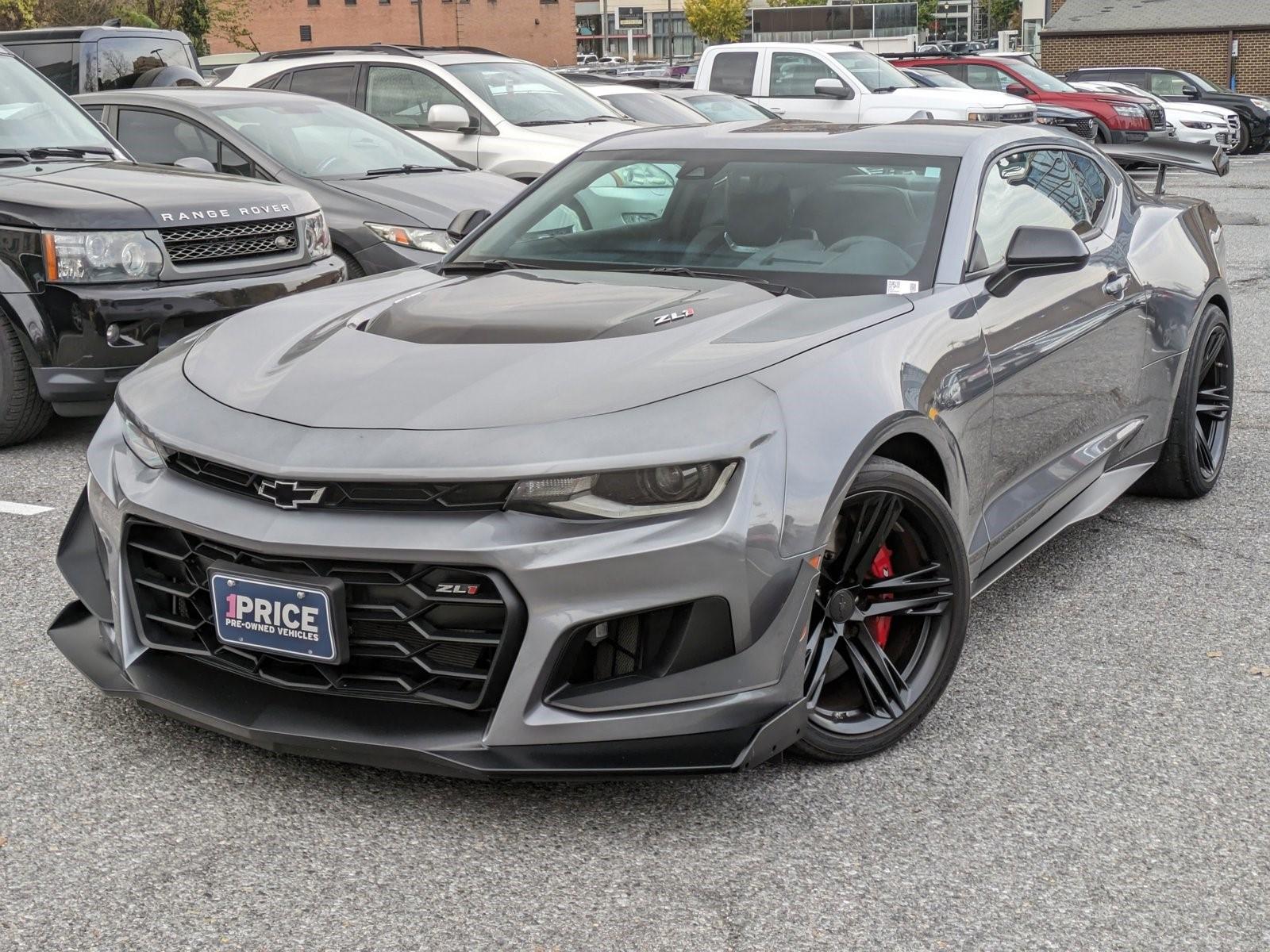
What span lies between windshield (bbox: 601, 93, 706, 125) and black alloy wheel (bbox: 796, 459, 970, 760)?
38.7 ft

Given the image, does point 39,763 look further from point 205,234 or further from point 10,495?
point 205,234

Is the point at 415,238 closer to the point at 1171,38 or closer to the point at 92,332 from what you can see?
the point at 92,332

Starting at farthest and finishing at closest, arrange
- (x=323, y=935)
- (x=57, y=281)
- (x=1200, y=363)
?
(x=57, y=281) → (x=1200, y=363) → (x=323, y=935)

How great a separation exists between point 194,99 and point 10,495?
4050mm

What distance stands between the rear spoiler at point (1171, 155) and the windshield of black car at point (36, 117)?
481 cm

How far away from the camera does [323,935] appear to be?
2580 millimetres

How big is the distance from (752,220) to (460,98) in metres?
7.79

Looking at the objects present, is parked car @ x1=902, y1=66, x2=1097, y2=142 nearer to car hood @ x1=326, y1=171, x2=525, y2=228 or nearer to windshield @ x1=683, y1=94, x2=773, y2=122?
windshield @ x1=683, y1=94, x2=773, y2=122

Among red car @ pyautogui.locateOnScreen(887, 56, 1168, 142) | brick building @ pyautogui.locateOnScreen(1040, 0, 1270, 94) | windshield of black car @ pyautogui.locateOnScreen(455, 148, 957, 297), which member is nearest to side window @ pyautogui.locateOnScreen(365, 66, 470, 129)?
windshield of black car @ pyautogui.locateOnScreen(455, 148, 957, 297)

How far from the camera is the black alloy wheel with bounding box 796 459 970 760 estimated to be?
3232 mm

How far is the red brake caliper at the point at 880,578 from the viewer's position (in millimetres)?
3400

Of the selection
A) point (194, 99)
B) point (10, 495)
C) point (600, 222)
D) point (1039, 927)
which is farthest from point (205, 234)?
point (1039, 927)

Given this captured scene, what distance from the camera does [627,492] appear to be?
9.39 feet

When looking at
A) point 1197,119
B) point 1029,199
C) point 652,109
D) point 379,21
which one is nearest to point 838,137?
point 1029,199
